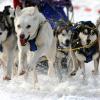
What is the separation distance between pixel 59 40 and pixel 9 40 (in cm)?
89

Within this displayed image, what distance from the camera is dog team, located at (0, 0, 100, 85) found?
4.60m

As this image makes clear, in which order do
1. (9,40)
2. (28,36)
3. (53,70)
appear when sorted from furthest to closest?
(53,70) → (9,40) → (28,36)

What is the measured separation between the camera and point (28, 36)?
14.9 feet

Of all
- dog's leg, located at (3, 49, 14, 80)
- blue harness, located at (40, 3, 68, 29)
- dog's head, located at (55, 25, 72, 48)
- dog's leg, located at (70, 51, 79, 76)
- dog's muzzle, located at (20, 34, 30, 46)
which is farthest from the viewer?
blue harness, located at (40, 3, 68, 29)

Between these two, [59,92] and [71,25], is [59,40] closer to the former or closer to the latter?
[71,25]

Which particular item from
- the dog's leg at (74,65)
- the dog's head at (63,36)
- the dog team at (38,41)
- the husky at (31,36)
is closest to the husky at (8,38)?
the dog team at (38,41)

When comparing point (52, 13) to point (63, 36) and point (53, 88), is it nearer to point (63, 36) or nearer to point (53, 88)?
point (63, 36)

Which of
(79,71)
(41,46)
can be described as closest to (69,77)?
(79,71)

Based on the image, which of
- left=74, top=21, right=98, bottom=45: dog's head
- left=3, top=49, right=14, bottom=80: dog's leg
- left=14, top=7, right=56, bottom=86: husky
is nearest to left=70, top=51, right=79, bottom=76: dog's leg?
left=74, top=21, right=98, bottom=45: dog's head

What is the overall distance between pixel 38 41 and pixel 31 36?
0.16 metres

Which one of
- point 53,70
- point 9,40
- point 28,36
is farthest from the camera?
point 53,70

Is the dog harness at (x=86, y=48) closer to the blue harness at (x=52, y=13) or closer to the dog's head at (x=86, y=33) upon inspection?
the dog's head at (x=86, y=33)

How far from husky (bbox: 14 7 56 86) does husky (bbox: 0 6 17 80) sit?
23cm

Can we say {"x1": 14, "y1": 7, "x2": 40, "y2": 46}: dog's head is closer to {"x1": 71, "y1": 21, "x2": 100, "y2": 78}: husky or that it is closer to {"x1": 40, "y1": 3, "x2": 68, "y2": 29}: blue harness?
{"x1": 71, "y1": 21, "x2": 100, "y2": 78}: husky
